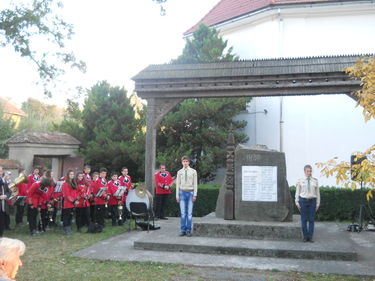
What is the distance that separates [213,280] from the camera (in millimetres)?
6688

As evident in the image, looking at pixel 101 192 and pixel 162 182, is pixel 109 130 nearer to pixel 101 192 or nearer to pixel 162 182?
pixel 162 182

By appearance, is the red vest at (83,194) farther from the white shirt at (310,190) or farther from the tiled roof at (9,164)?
the white shirt at (310,190)

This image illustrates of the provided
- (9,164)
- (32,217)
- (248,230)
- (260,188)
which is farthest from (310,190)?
(9,164)

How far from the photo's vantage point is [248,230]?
9656mm

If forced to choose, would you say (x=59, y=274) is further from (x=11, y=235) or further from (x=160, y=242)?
(x=11, y=235)

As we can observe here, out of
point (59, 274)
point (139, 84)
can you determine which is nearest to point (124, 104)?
point (139, 84)

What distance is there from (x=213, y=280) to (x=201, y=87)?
7.54 metres

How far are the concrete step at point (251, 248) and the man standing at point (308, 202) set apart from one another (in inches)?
13.7

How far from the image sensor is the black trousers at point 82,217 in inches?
457

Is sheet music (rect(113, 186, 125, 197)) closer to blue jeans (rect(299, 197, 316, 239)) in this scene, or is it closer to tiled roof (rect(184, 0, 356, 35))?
blue jeans (rect(299, 197, 316, 239))

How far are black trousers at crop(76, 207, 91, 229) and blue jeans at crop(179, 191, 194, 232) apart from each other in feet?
11.5

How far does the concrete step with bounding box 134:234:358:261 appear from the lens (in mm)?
8195

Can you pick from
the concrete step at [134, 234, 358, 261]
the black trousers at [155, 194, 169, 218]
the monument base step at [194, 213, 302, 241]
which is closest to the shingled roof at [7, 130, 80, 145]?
the black trousers at [155, 194, 169, 218]

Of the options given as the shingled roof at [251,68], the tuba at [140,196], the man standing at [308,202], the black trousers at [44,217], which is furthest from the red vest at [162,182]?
the man standing at [308,202]
